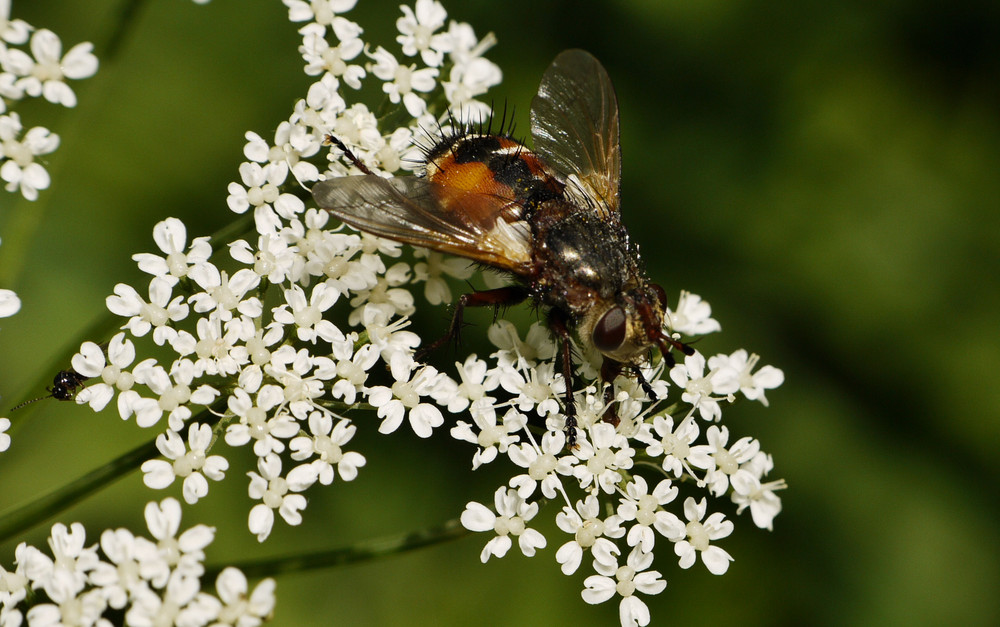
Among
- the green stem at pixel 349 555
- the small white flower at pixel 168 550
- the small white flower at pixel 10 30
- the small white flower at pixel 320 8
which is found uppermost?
the small white flower at pixel 320 8

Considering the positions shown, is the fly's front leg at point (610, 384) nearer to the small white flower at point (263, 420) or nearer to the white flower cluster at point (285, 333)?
the white flower cluster at point (285, 333)

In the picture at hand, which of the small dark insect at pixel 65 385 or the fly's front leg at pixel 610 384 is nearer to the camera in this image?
the small dark insect at pixel 65 385

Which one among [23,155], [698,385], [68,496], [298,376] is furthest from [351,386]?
[23,155]

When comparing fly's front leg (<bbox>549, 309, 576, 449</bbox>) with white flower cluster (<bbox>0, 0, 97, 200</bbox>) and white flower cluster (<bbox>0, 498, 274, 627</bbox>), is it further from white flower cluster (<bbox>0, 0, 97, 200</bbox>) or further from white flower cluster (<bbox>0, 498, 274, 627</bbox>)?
white flower cluster (<bbox>0, 0, 97, 200</bbox>)

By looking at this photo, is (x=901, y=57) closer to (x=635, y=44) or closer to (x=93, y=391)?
(x=635, y=44)

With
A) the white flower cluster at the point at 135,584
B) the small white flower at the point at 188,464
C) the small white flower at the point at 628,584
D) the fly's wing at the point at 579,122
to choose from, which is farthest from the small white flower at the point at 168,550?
the fly's wing at the point at 579,122

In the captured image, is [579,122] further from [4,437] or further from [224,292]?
[4,437]

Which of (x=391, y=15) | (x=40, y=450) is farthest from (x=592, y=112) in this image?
(x=40, y=450)
